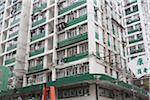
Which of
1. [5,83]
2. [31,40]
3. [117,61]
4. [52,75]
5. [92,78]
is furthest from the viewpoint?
[31,40]

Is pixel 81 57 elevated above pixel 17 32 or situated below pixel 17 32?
below

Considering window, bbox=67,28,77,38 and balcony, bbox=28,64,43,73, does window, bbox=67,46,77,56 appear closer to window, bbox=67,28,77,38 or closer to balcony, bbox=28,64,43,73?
window, bbox=67,28,77,38

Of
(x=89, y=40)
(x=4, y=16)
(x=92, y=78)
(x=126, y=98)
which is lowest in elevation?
(x=126, y=98)

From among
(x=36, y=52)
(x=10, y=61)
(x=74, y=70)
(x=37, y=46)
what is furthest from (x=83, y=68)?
(x=10, y=61)

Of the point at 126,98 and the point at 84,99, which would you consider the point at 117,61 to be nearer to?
the point at 126,98

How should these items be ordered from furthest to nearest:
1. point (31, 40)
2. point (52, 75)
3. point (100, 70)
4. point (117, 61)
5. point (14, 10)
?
point (14, 10), point (31, 40), point (117, 61), point (52, 75), point (100, 70)

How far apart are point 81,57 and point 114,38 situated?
292 inches

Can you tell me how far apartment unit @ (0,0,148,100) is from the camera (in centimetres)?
2444

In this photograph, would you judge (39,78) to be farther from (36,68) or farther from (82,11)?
(82,11)

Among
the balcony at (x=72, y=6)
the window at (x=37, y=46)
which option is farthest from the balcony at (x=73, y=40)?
the balcony at (x=72, y=6)

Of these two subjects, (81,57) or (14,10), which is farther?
(14,10)

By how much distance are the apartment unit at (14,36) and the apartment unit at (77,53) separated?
139 cm

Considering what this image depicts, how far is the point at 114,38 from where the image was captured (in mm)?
31109

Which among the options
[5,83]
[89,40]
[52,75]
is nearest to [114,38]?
[89,40]
